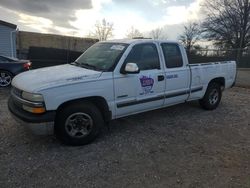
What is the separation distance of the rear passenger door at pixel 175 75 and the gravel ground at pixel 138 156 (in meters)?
0.57

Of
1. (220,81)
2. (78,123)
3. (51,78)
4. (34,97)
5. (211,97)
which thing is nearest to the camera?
(34,97)

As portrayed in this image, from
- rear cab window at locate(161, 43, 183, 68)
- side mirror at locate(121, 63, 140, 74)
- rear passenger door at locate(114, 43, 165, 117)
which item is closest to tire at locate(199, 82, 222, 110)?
rear cab window at locate(161, 43, 183, 68)

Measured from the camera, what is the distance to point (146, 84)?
5.49 meters

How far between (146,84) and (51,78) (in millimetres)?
1829

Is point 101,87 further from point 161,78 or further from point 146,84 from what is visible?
point 161,78

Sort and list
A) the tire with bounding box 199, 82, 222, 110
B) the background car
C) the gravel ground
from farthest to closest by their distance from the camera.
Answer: the background car, the tire with bounding box 199, 82, 222, 110, the gravel ground

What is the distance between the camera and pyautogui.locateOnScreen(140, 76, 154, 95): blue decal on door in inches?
213

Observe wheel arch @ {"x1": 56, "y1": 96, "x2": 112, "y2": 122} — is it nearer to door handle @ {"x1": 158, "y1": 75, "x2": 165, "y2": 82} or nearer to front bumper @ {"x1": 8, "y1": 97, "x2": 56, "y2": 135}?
front bumper @ {"x1": 8, "y1": 97, "x2": 56, "y2": 135}

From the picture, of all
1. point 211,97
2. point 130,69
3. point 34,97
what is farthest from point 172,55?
point 34,97

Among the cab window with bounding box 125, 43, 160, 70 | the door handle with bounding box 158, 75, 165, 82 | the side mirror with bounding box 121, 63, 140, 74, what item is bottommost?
the door handle with bounding box 158, 75, 165, 82

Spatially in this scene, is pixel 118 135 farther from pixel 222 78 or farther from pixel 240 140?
pixel 222 78

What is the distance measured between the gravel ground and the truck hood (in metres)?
1.05

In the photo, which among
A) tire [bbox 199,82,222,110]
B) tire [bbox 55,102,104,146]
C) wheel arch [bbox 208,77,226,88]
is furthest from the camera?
wheel arch [bbox 208,77,226,88]

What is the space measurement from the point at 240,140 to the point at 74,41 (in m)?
30.3
